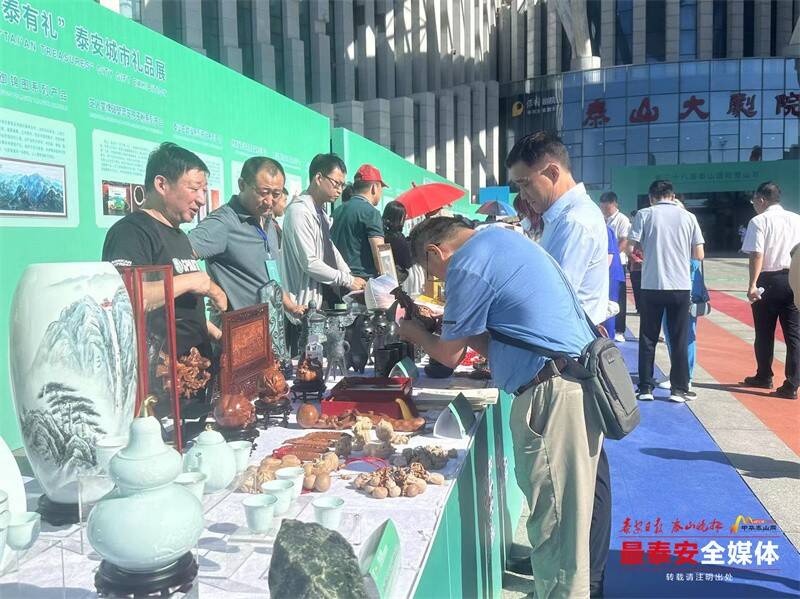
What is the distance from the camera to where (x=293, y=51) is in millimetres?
17141

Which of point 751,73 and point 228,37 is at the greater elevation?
point 751,73

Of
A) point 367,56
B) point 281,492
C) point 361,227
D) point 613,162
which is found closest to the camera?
point 281,492

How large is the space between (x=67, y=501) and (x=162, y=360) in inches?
14.3

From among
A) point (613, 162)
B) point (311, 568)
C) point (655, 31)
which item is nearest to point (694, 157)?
point (613, 162)

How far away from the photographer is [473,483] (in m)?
1.93

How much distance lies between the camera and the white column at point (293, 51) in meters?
17.1

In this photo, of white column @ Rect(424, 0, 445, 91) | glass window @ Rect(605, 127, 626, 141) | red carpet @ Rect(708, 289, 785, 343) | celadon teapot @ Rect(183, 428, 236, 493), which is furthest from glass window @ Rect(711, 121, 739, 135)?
celadon teapot @ Rect(183, 428, 236, 493)

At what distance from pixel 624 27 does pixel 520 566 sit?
3387 centimetres

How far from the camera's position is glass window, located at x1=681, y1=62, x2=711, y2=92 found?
93.1ft

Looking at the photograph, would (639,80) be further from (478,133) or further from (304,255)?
(304,255)

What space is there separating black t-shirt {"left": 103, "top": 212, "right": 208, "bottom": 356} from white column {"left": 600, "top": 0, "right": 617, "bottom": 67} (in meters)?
33.2

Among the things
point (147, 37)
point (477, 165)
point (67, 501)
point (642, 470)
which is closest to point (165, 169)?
point (67, 501)

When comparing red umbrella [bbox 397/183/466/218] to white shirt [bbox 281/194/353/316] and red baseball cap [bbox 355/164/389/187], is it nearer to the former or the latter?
red baseball cap [bbox 355/164/389/187]

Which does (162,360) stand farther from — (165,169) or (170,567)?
(165,169)
